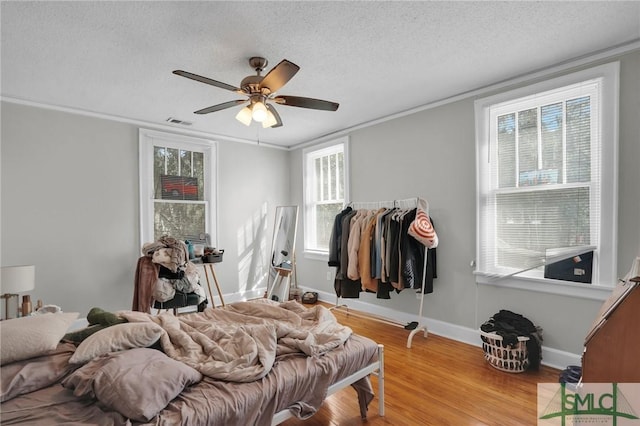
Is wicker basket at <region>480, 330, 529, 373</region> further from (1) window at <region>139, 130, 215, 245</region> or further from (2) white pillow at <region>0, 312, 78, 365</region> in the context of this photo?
(1) window at <region>139, 130, 215, 245</region>

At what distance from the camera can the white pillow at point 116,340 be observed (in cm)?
152

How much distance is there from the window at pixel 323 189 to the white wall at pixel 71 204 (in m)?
2.45

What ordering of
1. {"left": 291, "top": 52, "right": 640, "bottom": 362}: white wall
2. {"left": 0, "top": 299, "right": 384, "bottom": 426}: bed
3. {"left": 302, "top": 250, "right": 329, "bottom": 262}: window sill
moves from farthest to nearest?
{"left": 302, "top": 250, "right": 329, "bottom": 262}: window sill
{"left": 291, "top": 52, "right": 640, "bottom": 362}: white wall
{"left": 0, "top": 299, "right": 384, "bottom": 426}: bed

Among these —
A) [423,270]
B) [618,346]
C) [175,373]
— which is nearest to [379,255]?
[423,270]

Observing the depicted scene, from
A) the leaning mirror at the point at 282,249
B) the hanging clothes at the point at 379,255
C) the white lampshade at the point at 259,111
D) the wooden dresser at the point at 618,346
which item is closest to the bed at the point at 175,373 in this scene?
the wooden dresser at the point at 618,346

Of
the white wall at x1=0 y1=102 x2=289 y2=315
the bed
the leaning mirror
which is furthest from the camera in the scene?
the leaning mirror

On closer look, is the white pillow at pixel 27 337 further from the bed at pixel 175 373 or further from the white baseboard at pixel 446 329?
the white baseboard at pixel 446 329

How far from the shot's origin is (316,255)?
508 cm

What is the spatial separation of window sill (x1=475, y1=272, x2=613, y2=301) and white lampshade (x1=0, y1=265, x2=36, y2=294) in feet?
13.4

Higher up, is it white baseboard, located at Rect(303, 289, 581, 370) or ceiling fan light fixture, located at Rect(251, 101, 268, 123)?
ceiling fan light fixture, located at Rect(251, 101, 268, 123)

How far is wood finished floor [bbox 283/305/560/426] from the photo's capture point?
6.66 feet

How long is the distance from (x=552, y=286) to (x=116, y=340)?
10.5 feet

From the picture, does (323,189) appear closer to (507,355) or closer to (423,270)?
(423,270)

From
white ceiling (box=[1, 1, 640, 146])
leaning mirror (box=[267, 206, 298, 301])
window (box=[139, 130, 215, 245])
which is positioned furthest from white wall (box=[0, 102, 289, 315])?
leaning mirror (box=[267, 206, 298, 301])
